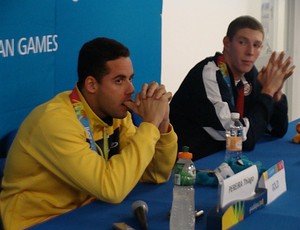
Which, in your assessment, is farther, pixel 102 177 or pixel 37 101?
pixel 37 101

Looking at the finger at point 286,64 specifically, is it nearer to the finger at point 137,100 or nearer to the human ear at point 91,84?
the finger at point 137,100

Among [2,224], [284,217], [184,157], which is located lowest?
[2,224]

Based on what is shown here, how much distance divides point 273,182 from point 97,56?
71 cm

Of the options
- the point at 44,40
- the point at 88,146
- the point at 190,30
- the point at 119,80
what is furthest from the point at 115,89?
the point at 190,30

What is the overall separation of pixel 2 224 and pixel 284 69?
1.54 m

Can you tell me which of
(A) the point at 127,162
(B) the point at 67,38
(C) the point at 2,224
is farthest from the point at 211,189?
(B) the point at 67,38

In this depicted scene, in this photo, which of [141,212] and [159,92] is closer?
[141,212]

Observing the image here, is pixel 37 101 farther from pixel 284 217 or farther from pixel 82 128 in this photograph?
pixel 284 217

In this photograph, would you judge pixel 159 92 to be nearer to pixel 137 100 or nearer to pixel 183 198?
pixel 137 100

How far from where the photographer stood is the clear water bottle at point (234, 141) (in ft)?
7.11

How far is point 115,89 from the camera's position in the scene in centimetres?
190

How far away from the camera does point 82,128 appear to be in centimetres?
175

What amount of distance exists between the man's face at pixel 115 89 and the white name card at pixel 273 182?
54 centimetres

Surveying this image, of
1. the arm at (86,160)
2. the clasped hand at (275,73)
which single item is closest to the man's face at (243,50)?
the clasped hand at (275,73)
